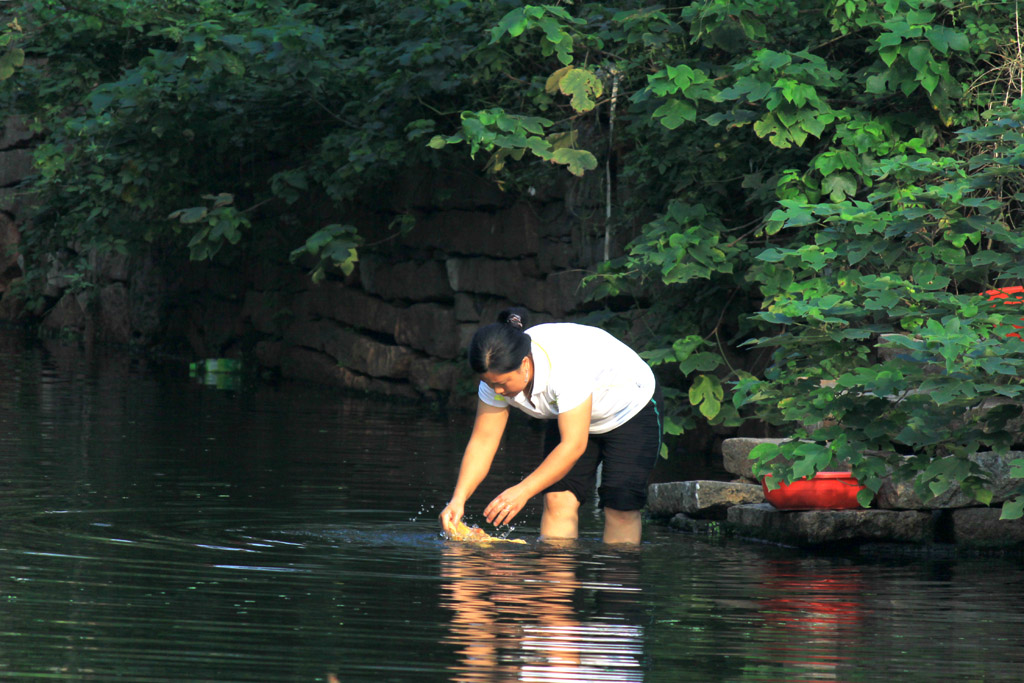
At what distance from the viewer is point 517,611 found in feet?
15.4

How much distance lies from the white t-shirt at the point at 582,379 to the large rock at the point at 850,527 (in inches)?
50.5

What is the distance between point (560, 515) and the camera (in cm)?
623

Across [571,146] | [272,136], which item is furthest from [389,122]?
[571,146]

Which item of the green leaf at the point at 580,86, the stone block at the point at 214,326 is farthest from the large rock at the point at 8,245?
the green leaf at the point at 580,86

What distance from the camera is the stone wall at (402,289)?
13086 mm

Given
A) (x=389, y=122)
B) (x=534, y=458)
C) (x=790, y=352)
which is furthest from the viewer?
(x=389, y=122)

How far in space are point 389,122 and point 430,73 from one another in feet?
3.48

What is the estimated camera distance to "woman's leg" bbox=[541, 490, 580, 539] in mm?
6168

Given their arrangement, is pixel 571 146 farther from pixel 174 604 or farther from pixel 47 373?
pixel 47 373

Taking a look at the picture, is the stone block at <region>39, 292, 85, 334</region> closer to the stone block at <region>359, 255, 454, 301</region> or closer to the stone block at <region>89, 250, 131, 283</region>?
the stone block at <region>89, 250, 131, 283</region>

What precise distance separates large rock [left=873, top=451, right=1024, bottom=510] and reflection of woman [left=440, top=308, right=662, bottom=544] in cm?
137

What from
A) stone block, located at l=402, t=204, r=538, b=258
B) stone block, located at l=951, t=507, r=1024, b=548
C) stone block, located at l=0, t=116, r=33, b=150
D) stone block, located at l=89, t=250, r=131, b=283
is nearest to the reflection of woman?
stone block, located at l=951, t=507, r=1024, b=548

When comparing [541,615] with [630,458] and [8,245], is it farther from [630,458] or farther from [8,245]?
[8,245]

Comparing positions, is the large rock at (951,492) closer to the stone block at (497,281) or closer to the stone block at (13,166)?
the stone block at (497,281)
